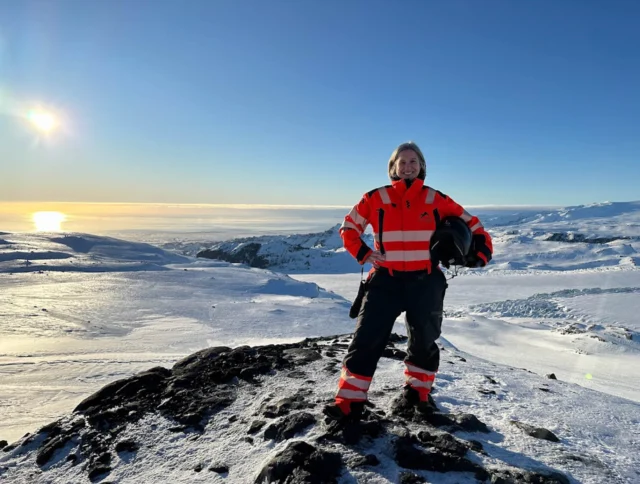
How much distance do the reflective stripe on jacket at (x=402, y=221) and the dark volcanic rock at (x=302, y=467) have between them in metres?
1.76

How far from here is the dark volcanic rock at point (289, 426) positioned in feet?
12.1

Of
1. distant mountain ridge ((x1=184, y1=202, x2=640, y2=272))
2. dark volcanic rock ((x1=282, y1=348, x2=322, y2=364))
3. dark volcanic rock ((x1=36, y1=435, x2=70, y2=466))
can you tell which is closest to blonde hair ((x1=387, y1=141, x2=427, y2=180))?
dark volcanic rock ((x1=282, y1=348, x2=322, y2=364))

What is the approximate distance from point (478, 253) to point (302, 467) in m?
2.56

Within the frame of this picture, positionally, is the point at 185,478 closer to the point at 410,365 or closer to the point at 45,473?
the point at 45,473

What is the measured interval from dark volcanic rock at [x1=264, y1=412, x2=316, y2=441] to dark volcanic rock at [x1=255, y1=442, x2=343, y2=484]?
0.43 metres

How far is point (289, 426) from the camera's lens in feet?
12.4

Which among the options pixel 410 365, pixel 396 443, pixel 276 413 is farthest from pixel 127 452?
pixel 410 365

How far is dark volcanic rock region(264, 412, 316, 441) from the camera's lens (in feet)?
12.1

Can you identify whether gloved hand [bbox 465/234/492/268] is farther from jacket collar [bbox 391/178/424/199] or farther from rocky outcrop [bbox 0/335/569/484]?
rocky outcrop [bbox 0/335/569/484]

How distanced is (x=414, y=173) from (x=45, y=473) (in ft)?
15.0

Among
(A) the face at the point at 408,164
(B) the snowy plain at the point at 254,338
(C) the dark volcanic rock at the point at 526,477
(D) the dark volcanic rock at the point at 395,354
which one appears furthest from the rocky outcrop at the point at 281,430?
(A) the face at the point at 408,164

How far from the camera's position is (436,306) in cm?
404

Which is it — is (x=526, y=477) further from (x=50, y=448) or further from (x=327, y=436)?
(x=50, y=448)

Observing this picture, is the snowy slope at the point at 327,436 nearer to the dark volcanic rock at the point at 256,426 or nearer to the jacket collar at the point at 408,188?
the dark volcanic rock at the point at 256,426
